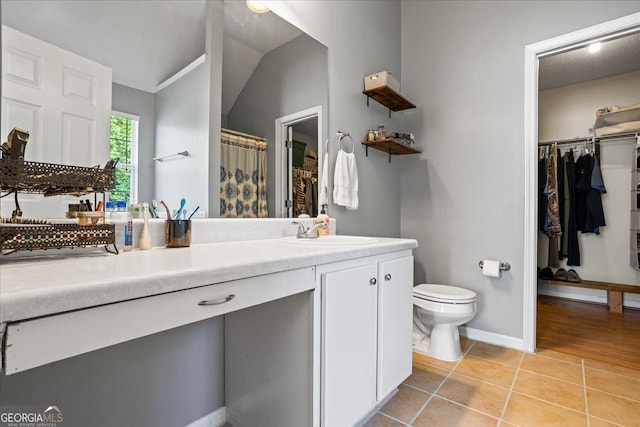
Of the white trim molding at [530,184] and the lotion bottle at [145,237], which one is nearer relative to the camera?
the lotion bottle at [145,237]

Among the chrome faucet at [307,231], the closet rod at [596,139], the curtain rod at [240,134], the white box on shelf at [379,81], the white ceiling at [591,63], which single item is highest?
the white ceiling at [591,63]

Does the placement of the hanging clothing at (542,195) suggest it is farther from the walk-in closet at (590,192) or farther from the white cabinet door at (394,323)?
the white cabinet door at (394,323)

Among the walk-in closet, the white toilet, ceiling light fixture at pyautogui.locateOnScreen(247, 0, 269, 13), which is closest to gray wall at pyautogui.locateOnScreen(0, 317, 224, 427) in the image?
the white toilet

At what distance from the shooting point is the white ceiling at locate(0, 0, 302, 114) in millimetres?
1019

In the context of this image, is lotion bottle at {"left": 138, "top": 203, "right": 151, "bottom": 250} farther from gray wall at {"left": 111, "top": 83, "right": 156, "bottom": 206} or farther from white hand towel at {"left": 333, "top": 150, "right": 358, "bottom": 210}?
white hand towel at {"left": 333, "top": 150, "right": 358, "bottom": 210}

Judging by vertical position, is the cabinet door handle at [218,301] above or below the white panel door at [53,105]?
below

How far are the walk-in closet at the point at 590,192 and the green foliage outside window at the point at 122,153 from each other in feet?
11.4

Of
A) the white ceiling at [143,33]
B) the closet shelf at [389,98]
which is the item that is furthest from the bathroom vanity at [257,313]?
the closet shelf at [389,98]

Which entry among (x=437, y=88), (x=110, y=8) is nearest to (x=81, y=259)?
(x=110, y=8)

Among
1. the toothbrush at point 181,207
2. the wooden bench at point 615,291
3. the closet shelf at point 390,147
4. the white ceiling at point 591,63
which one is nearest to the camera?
the toothbrush at point 181,207

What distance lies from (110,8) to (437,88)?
7.56 ft

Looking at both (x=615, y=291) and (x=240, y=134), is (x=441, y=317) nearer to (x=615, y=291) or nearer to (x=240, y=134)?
(x=240, y=134)

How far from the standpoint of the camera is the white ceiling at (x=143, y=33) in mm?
1019

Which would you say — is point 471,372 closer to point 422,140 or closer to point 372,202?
point 372,202
